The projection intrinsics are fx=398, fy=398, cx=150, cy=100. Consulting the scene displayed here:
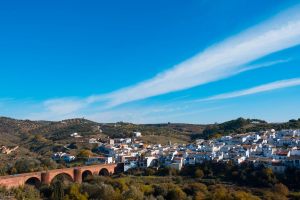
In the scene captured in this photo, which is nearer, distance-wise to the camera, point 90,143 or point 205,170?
point 205,170

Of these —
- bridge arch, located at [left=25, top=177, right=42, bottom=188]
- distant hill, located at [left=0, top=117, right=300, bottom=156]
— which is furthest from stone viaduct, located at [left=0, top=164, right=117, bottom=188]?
distant hill, located at [left=0, top=117, right=300, bottom=156]

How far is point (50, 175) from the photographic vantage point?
46.8 meters

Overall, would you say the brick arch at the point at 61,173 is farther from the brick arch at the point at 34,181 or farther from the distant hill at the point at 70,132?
the distant hill at the point at 70,132

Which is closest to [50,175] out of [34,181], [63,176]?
[63,176]

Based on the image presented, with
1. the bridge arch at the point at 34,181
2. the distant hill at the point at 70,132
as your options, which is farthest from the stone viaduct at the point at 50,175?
the distant hill at the point at 70,132

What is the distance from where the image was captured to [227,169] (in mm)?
45812

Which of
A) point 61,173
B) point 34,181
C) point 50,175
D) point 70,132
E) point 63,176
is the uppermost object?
point 70,132

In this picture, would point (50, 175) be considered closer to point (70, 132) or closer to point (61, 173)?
point (61, 173)

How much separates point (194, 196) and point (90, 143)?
49460mm

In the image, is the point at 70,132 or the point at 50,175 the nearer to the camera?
the point at 50,175

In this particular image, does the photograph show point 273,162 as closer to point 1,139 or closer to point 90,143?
point 90,143

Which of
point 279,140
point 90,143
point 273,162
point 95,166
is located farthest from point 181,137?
point 273,162

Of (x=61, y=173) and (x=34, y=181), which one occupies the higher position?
(x=61, y=173)

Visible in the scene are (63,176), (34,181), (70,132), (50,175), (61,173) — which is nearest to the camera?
(34,181)
